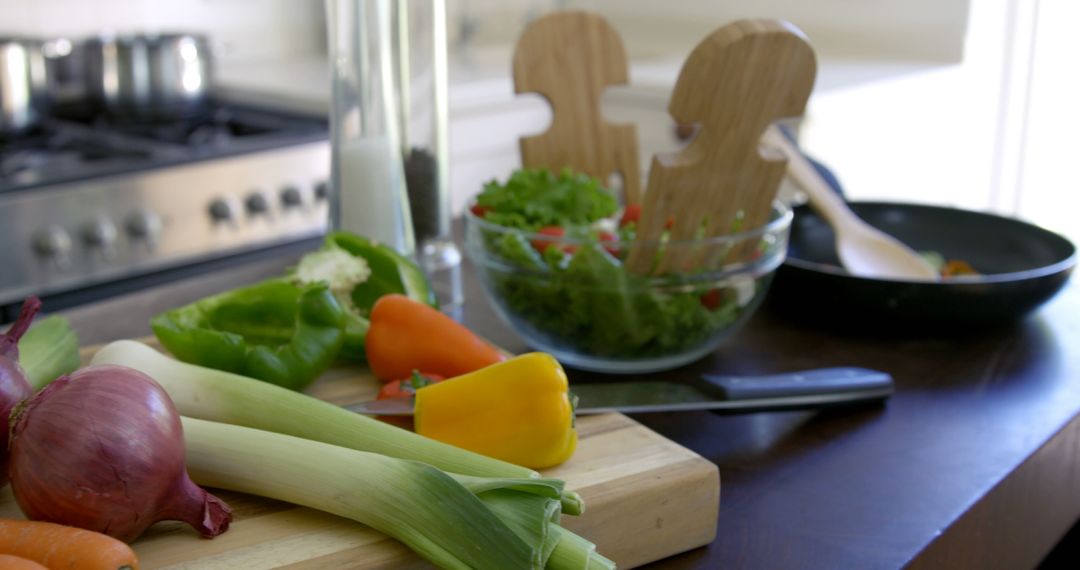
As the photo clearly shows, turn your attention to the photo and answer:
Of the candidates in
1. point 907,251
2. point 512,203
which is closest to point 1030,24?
point 907,251

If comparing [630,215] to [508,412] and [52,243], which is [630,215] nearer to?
[508,412]

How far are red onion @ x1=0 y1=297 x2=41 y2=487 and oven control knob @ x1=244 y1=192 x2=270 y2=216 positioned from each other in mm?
1516

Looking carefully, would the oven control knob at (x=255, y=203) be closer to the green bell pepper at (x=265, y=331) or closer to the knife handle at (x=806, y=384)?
the green bell pepper at (x=265, y=331)

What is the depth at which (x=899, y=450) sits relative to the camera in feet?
2.96

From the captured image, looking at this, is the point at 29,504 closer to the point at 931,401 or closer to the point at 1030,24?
the point at 931,401

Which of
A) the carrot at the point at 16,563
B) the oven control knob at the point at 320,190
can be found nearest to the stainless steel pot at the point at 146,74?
the oven control knob at the point at 320,190

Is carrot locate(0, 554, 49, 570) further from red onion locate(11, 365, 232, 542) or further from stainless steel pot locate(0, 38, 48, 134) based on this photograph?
stainless steel pot locate(0, 38, 48, 134)

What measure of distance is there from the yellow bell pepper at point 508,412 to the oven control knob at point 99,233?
145 cm

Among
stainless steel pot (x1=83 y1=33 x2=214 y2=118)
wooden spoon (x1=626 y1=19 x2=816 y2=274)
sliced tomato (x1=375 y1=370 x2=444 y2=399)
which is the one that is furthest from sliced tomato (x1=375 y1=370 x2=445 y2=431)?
stainless steel pot (x1=83 y1=33 x2=214 y2=118)

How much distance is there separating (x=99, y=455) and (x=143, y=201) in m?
1.61

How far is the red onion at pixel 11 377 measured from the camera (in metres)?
0.69

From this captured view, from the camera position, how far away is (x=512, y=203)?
1095 mm

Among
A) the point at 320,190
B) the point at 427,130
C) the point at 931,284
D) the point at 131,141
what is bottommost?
the point at 320,190

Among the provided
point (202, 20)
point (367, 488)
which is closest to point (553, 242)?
point (367, 488)
